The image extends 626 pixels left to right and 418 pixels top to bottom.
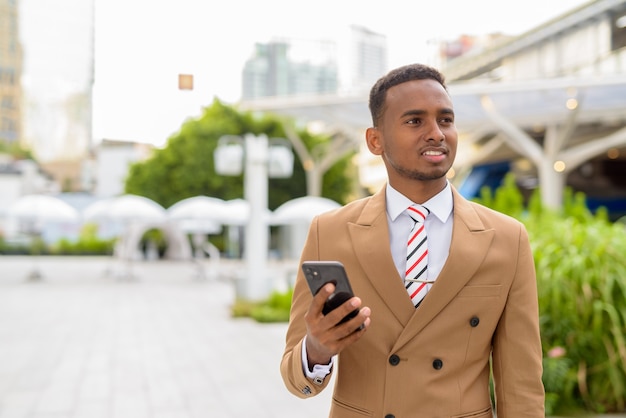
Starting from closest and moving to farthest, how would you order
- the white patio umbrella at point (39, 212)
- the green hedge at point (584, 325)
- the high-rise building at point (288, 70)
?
1. the green hedge at point (584, 325)
2. the white patio umbrella at point (39, 212)
3. the high-rise building at point (288, 70)

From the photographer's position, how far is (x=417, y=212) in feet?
5.18


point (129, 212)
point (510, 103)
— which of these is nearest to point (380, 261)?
point (129, 212)

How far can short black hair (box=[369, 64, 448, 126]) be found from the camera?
1.56 m

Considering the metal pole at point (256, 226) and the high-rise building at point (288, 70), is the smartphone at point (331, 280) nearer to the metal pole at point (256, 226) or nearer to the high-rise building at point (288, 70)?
the metal pole at point (256, 226)

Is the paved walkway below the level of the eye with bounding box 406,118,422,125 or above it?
below

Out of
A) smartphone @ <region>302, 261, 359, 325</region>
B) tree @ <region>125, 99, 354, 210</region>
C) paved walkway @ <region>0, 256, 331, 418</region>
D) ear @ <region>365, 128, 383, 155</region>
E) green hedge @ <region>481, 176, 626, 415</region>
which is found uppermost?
tree @ <region>125, 99, 354, 210</region>

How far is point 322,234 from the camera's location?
5.39 feet

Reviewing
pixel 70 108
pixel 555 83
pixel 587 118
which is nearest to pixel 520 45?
pixel 587 118

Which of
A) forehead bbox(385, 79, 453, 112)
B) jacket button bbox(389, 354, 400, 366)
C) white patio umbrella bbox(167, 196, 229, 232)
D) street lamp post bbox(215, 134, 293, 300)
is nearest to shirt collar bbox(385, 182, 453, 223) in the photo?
forehead bbox(385, 79, 453, 112)

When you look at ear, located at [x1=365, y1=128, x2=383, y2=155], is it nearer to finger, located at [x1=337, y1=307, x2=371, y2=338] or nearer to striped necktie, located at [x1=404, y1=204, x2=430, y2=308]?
striped necktie, located at [x1=404, y1=204, x2=430, y2=308]

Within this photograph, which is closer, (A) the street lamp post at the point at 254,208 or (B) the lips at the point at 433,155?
(B) the lips at the point at 433,155

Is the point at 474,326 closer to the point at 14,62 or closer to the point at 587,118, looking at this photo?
the point at 587,118

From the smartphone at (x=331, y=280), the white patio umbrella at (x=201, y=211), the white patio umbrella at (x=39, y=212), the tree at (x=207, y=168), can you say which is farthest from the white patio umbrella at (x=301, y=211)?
the tree at (x=207, y=168)

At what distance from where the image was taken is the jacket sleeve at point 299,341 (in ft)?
4.97
